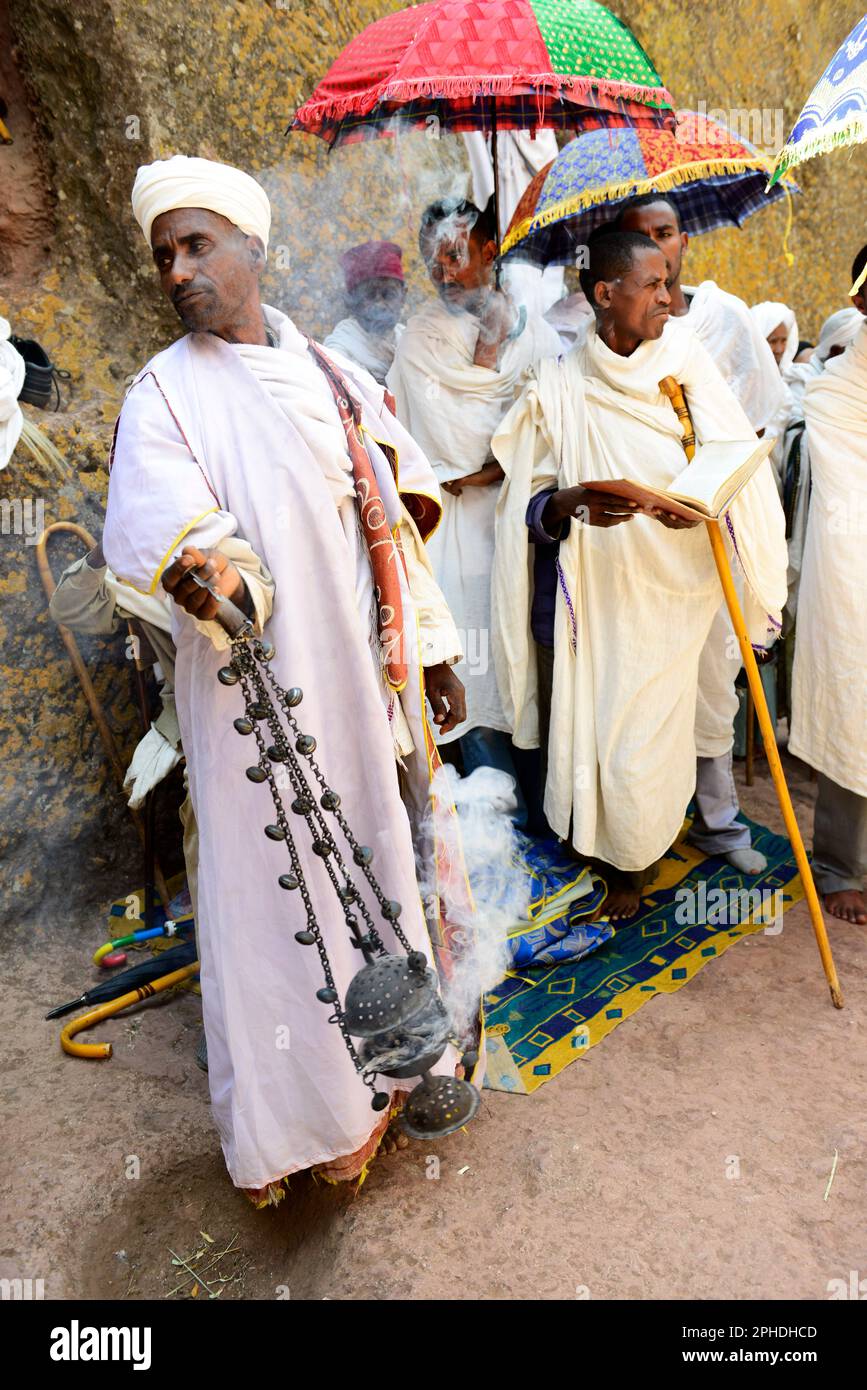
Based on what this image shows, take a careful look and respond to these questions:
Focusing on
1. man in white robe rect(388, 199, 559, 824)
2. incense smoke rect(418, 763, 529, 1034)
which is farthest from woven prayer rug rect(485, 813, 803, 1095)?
man in white robe rect(388, 199, 559, 824)

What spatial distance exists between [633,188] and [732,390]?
114cm

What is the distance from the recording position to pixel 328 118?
382 cm

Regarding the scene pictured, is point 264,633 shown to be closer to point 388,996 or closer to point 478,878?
point 388,996

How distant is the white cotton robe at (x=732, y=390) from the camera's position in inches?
167

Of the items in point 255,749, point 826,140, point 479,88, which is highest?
point 479,88

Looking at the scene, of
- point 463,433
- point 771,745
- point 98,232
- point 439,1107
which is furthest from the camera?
point 98,232

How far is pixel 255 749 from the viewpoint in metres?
2.58

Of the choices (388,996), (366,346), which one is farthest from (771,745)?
(366,346)

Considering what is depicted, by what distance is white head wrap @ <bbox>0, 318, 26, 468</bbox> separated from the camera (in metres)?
3.85

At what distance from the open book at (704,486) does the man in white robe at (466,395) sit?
0.89 metres

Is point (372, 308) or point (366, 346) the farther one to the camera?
point (372, 308)

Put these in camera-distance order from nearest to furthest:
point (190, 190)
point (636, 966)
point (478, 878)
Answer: point (190, 190)
point (636, 966)
point (478, 878)

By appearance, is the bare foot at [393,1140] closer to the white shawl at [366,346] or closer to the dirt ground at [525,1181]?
the dirt ground at [525,1181]
